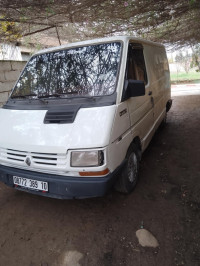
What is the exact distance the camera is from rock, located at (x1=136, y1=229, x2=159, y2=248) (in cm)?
212

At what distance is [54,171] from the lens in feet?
7.26

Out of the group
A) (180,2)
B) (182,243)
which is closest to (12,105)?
(182,243)

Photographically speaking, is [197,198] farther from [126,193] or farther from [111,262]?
[111,262]

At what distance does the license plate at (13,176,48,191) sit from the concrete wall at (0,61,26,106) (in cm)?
320

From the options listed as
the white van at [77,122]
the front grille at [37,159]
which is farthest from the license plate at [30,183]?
the front grille at [37,159]

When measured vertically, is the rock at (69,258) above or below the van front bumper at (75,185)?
below

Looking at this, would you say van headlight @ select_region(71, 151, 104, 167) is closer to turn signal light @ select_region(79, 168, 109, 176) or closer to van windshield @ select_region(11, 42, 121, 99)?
turn signal light @ select_region(79, 168, 109, 176)

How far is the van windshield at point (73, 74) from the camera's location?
259 cm

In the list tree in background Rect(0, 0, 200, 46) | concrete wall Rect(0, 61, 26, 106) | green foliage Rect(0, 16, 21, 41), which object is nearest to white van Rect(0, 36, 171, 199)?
tree in background Rect(0, 0, 200, 46)

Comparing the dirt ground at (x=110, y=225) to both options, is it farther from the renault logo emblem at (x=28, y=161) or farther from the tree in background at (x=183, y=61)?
the tree in background at (x=183, y=61)

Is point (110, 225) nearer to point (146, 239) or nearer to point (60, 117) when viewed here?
point (146, 239)

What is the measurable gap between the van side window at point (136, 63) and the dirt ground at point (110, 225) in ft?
5.50

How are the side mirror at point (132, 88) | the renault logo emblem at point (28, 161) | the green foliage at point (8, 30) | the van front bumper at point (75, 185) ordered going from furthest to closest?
1. the green foliage at point (8, 30)
2. the side mirror at point (132, 88)
3. the renault logo emblem at point (28, 161)
4. the van front bumper at point (75, 185)

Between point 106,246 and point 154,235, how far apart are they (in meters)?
0.55
